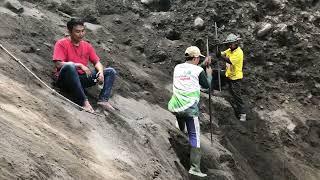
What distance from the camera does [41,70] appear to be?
820 centimetres

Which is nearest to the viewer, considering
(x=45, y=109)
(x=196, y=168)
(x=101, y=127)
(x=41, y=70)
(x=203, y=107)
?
(x=45, y=109)

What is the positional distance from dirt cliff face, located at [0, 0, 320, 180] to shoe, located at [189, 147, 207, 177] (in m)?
0.25

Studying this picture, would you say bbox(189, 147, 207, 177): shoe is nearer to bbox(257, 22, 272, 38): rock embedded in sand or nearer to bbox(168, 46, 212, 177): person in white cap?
bbox(168, 46, 212, 177): person in white cap

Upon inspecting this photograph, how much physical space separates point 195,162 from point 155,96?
324 cm

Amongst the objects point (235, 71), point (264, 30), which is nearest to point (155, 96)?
point (235, 71)

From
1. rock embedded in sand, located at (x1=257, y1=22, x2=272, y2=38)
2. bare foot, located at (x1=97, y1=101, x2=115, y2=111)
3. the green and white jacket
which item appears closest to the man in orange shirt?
bare foot, located at (x1=97, y1=101, x2=115, y2=111)

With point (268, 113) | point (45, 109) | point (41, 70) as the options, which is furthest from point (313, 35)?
point (45, 109)

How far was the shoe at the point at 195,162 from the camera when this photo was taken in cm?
758

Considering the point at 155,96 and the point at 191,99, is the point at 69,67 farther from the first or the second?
the point at 155,96

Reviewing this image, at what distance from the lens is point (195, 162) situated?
762 cm

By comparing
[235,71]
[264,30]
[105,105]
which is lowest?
[235,71]

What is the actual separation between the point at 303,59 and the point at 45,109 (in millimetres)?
8901

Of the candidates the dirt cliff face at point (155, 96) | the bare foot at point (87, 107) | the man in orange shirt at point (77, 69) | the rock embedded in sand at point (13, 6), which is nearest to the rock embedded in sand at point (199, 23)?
the dirt cliff face at point (155, 96)

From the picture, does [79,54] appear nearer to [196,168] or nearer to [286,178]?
[196,168]
